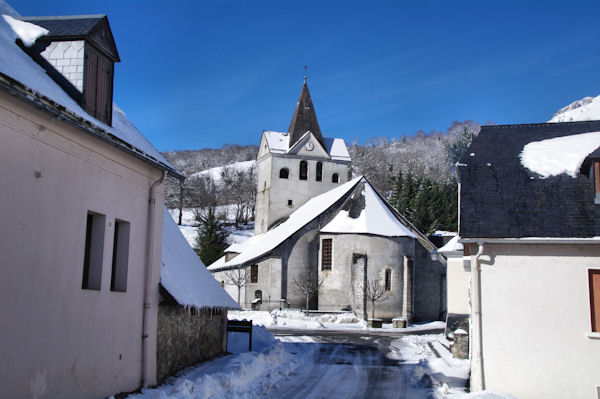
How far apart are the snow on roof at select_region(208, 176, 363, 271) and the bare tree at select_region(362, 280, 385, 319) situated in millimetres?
6563

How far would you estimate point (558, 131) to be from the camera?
16094 mm

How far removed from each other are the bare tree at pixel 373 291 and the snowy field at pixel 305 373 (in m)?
17.0

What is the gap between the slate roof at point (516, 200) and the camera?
13297 mm

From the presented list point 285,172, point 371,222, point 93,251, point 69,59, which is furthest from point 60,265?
point 285,172

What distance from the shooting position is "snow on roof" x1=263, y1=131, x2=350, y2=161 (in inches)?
2179

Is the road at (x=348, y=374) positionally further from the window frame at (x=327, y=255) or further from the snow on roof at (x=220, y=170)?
the snow on roof at (x=220, y=170)

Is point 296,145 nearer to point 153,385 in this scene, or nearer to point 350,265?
point 350,265

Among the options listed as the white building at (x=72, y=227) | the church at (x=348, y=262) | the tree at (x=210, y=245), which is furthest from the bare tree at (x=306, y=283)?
the white building at (x=72, y=227)

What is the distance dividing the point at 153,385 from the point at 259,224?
44914 mm

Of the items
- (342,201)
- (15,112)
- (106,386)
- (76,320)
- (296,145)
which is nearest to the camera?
(15,112)

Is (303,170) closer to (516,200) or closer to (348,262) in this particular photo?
(348,262)

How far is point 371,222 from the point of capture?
43.6m

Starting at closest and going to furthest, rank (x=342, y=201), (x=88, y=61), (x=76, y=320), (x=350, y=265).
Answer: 1. (x=76, y=320)
2. (x=88, y=61)
3. (x=350, y=265)
4. (x=342, y=201)

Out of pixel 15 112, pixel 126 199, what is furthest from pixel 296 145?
pixel 15 112
